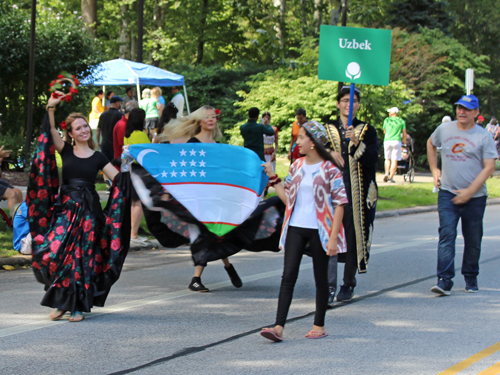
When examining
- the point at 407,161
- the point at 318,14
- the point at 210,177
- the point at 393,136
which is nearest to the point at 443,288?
the point at 210,177

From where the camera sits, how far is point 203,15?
37.5 metres

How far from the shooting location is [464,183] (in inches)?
284

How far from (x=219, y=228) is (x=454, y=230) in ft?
8.13

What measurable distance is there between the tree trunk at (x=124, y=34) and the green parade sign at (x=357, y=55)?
29.3m

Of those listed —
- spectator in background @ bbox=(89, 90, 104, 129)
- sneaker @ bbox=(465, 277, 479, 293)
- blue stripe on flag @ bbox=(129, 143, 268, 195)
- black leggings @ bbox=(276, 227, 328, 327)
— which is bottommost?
sneaker @ bbox=(465, 277, 479, 293)

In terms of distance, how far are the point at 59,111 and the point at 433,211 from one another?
10.1 metres

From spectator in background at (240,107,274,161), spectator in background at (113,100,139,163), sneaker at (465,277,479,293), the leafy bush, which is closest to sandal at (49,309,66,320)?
sneaker at (465,277,479,293)

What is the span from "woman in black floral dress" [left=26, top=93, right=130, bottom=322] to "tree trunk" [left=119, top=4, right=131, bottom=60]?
32.8 m

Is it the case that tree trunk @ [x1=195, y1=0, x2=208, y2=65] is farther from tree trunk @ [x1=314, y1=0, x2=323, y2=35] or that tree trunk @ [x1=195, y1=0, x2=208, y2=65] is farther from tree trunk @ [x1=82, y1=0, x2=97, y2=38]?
tree trunk @ [x1=82, y1=0, x2=97, y2=38]

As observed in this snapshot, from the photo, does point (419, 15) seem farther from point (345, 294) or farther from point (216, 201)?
point (345, 294)

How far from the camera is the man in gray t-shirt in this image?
7.16 metres

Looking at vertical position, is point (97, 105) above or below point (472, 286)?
above

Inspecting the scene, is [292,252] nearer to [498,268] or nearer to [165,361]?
[165,361]

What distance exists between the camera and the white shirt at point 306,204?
5383 millimetres
